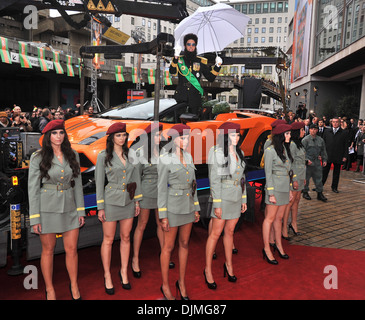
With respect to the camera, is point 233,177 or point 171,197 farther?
point 233,177

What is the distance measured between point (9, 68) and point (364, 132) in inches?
949

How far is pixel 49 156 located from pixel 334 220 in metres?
5.54

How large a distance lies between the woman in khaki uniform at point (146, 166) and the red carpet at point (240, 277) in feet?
1.56

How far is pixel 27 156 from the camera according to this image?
4.44m

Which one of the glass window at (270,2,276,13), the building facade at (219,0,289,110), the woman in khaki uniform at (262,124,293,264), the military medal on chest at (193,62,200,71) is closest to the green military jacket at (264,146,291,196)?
the woman in khaki uniform at (262,124,293,264)

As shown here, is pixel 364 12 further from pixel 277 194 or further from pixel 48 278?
pixel 48 278

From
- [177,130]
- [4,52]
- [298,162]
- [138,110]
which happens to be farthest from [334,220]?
[4,52]

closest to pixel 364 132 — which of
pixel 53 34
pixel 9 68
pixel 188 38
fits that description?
pixel 188 38

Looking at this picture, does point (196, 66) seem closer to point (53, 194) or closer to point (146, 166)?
point (146, 166)

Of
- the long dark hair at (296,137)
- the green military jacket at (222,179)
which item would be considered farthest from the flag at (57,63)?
the green military jacket at (222,179)

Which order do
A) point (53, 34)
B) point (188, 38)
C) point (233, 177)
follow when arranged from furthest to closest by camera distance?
point (53, 34), point (188, 38), point (233, 177)

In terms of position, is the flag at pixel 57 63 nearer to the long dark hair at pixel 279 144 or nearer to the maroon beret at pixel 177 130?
the long dark hair at pixel 279 144

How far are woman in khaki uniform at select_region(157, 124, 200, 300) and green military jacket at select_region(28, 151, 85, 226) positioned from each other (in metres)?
0.89

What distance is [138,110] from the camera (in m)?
6.07
